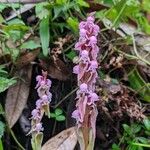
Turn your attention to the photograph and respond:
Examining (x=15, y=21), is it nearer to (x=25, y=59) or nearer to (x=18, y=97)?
(x=25, y=59)

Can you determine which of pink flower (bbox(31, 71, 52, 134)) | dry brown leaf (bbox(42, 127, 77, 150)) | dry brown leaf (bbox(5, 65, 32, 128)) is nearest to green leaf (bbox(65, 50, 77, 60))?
dry brown leaf (bbox(5, 65, 32, 128))

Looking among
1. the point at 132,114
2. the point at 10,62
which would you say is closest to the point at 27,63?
the point at 10,62

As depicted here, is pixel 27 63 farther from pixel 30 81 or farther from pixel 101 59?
pixel 101 59

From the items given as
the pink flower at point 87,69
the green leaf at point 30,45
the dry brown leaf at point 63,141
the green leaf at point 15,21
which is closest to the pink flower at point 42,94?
the pink flower at point 87,69

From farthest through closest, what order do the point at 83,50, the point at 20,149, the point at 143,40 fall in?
the point at 143,40
the point at 20,149
the point at 83,50

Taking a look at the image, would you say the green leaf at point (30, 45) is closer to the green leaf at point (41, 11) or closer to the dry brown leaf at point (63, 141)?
the green leaf at point (41, 11)

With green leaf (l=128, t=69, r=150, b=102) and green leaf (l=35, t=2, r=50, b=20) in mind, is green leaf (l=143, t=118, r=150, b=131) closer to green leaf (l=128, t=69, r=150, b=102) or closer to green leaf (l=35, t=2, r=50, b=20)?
green leaf (l=128, t=69, r=150, b=102)
